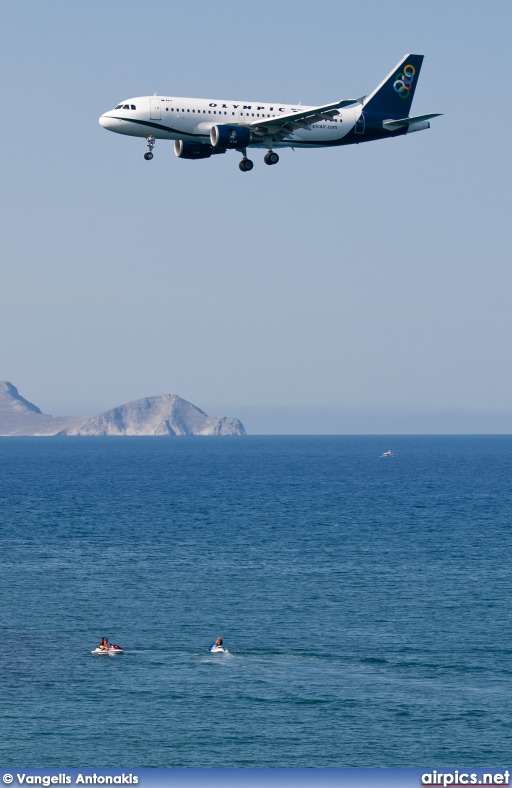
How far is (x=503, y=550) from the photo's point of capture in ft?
552

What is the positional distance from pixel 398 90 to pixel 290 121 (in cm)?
1952

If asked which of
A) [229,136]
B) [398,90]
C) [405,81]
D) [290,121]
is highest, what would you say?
[405,81]

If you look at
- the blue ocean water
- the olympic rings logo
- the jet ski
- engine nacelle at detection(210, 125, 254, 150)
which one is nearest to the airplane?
engine nacelle at detection(210, 125, 254, 150)

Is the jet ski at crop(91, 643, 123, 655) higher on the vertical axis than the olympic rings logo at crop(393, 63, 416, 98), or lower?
lower

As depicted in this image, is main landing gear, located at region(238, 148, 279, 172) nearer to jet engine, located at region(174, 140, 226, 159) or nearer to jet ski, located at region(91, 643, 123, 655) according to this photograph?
jet engine, located at region(174, 140, 226, 159)

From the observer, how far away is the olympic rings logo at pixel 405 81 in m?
100

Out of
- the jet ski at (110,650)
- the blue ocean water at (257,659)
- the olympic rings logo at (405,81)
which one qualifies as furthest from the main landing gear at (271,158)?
the jet ski at (110,650)

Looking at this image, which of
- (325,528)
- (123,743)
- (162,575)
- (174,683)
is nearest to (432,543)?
(325,528)

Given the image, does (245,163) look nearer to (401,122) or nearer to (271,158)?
(271,158)

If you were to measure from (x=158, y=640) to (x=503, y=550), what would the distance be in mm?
76162

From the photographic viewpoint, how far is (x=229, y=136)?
3275 inches

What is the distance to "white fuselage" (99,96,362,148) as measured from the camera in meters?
84.5

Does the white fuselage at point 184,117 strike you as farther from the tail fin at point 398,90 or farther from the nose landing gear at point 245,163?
the tail fin at point 398,90

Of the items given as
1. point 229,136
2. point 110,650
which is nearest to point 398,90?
point 229,136
